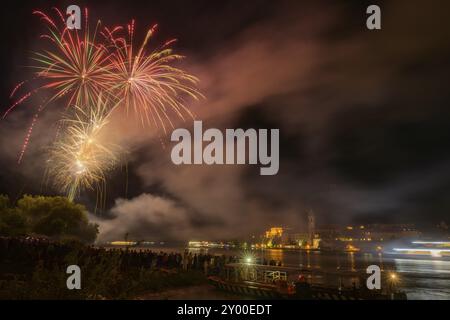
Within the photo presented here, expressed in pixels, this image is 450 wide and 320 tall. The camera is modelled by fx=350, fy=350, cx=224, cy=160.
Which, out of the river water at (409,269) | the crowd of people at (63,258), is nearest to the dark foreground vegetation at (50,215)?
the crowd of people at (63,258)

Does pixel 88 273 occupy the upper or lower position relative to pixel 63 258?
lower

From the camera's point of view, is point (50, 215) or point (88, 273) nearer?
point (88, 273)

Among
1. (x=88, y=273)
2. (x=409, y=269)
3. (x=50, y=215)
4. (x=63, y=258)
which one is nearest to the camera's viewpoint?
(x=88, y=273)

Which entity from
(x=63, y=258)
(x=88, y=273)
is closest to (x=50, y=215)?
(x=63, y=258)

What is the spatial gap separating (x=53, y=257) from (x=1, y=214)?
22.3m

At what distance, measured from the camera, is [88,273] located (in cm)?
1769

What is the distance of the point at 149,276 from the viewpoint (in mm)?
20469

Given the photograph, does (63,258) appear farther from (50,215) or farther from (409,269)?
(409,269)

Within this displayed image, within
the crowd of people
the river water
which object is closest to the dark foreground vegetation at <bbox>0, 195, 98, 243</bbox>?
the crowd of people

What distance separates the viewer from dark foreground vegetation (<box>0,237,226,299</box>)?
13633 millimetres

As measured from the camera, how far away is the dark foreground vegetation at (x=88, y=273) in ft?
44.7

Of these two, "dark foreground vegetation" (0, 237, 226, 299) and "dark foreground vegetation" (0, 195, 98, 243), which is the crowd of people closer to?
"dark foreground vegetation" (0, 237, 226, 299)
